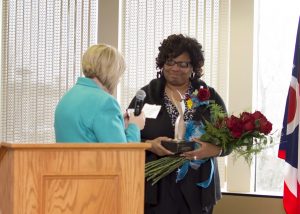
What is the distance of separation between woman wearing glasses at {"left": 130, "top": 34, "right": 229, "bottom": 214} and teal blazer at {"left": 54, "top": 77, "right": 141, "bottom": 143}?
0.66 metres

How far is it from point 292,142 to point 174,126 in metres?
1.03

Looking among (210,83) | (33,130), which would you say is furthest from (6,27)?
(210,83)

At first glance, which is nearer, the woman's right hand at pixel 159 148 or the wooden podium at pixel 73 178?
the wooden podium at pixel 73 178

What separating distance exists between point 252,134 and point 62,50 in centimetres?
227

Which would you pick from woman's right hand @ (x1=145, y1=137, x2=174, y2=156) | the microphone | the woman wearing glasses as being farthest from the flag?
the microphone

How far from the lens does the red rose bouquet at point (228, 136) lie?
102 inches

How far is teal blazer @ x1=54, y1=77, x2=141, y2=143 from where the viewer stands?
2135mm

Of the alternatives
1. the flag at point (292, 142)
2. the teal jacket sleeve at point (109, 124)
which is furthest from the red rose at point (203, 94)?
the flag at point (292, 142)

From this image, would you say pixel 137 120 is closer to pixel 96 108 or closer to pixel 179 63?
pixel 96 108

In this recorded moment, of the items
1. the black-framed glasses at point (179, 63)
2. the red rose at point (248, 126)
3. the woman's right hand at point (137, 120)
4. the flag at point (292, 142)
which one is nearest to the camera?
the woman's right hand at point (137, 120)

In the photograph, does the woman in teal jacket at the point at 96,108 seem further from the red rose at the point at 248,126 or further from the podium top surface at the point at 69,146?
the red rose at the point at 248,126

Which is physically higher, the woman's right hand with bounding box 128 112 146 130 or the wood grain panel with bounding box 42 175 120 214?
the woman's right hand with bounding box 128 112 146 130

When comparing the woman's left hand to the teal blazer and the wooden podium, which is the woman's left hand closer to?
the teal blazer

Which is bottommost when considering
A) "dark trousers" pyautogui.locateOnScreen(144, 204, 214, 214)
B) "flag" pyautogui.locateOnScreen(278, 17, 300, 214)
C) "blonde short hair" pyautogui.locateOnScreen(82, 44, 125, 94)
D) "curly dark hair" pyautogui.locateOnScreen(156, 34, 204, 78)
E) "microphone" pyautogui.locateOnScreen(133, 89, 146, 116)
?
"dark trousers" pyautogui.locateOnScreen(144, 204, 214, 214)
